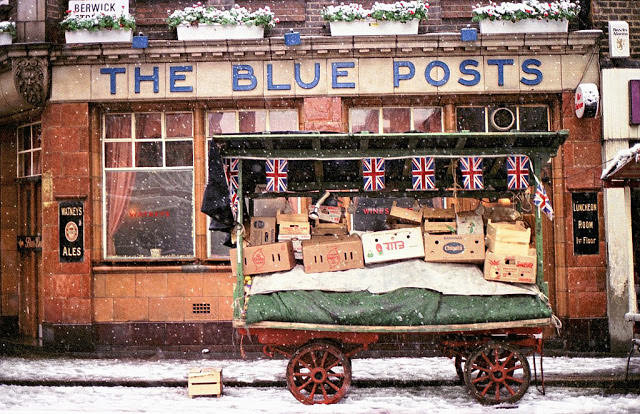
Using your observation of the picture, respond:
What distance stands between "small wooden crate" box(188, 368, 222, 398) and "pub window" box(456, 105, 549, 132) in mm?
6493

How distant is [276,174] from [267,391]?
10.1 feet

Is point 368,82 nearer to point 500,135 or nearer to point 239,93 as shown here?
point 239,93

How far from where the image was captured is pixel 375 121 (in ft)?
41.4

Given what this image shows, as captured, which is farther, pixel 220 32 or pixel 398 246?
pixel 220 32

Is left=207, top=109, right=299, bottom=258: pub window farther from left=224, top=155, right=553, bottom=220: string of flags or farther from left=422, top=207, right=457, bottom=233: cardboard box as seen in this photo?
left=422, top=207, right=457, bottom=233: cardboard box

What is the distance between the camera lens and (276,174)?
30.4 ft

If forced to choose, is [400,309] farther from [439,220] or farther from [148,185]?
[148,185]

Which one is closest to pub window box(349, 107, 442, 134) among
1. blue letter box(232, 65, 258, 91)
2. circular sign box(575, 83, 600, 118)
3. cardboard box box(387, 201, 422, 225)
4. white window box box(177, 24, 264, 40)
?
blue letter box(232, 65, 258, 91)

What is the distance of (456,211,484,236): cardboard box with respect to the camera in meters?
9.09

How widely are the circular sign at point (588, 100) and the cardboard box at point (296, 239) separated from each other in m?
5.82

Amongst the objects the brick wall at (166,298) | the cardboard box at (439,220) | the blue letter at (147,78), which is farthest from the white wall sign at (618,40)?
the blue letter at (147,78)

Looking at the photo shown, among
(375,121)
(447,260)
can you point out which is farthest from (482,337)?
(375,121)

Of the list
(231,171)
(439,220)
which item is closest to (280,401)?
(231,171)

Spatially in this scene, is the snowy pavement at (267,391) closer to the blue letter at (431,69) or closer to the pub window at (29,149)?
the pub window at (29,149)
